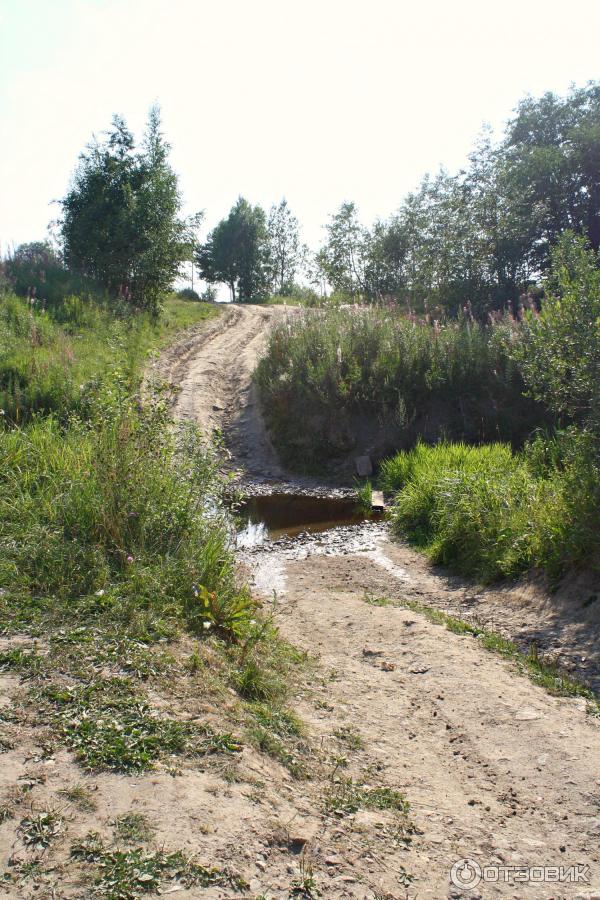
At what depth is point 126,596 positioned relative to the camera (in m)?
4.62

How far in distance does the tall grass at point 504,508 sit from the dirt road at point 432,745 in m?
0.43

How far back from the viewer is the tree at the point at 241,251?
35719 mm

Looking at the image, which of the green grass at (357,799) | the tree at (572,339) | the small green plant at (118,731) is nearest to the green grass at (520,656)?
the green grass at (357,799)

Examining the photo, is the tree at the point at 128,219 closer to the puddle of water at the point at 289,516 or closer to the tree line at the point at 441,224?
the tree line at the point at 441,224

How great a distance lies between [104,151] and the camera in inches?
752

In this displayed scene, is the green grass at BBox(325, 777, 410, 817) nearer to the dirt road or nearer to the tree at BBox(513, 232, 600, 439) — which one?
the dirt road

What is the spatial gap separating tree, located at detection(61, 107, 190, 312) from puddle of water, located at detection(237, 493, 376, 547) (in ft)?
34.0

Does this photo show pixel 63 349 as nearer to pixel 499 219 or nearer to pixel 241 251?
pixel 499 219

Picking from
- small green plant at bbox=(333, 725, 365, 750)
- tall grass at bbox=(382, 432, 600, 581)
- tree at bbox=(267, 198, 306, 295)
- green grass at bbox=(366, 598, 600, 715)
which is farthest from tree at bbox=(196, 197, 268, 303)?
small green plant at bbox=(333, 725, 365, 750)

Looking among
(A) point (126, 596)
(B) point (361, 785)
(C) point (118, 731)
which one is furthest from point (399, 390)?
(C) point (118, 731)

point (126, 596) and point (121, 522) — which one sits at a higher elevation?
point (121, 522)

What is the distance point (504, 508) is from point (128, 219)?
1476cm

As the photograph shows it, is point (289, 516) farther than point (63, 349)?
No

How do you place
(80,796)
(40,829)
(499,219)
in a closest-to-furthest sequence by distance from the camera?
(40,829)
(80,796)
(499,219)
